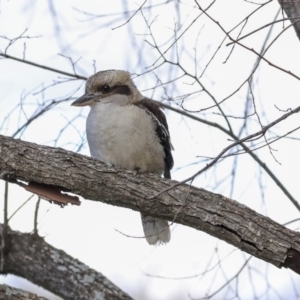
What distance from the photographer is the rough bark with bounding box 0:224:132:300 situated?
13.7ft

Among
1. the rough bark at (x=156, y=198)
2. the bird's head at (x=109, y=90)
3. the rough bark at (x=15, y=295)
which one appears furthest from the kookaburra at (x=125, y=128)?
the rough bark at (x=15, y=295)

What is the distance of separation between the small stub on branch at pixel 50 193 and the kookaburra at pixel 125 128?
2.27 ft

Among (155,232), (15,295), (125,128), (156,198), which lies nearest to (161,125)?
(125,128)

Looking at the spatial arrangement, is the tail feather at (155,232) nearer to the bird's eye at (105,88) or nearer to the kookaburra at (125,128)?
the kookaburra at (125,128)

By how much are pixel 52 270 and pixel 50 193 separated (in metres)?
0.84

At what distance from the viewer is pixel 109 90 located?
4.48 metres

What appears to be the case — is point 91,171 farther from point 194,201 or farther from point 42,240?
point 42,240

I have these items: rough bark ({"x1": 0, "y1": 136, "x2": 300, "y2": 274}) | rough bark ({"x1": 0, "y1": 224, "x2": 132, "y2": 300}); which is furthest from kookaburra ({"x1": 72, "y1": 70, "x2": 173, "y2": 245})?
rough bark ({"x1": 0, "y1": 136, "x2": 300, "y2": 274})

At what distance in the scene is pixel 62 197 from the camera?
3598mm

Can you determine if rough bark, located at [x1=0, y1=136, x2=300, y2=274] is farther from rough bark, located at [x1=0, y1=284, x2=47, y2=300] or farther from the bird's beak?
the bird's beak

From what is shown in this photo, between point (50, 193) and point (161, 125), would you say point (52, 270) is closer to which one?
point (50, 193)

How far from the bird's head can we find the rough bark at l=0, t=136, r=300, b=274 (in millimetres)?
852

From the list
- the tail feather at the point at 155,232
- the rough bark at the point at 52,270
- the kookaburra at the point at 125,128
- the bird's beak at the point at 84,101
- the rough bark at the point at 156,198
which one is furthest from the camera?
the tail feather at the point at 155,232

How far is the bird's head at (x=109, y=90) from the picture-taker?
14.5ft
